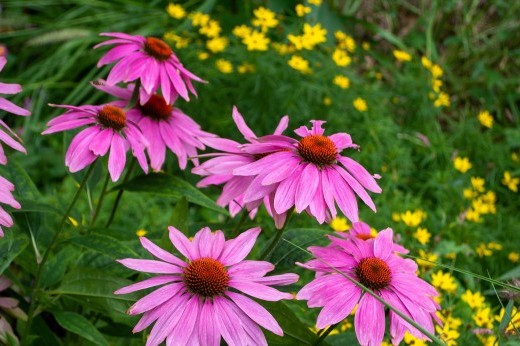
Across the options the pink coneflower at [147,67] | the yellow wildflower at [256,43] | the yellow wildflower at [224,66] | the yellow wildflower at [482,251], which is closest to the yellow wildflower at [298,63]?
the yellow wildflower at [256,43]

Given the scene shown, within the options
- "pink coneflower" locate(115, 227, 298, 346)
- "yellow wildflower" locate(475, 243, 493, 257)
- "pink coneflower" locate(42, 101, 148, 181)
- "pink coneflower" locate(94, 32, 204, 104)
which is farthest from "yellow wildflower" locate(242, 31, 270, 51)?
"pink coneflower" locate(115, 227, 298, 346)

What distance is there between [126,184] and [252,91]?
130 cm

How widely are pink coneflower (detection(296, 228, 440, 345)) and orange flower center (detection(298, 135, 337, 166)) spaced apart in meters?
0.12

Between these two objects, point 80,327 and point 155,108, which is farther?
point 155,108

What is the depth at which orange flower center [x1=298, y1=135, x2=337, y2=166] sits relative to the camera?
2.96 feet

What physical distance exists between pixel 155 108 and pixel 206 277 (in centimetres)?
44

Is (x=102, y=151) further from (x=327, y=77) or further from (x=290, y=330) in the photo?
(x=327, y=77)

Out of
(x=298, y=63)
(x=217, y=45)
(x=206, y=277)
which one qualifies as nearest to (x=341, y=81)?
(x=298, y=63)

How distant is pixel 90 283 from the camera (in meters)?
1.01

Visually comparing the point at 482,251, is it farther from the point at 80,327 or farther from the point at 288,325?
the point at 80,327

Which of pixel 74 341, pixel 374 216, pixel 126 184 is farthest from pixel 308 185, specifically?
pixel 374 216

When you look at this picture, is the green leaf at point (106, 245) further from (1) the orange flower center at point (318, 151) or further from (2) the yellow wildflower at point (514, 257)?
(2) the yellow wildflower at point (514, 257)

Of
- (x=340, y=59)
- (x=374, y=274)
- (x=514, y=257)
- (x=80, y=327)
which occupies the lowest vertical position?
(x=514, y=257)

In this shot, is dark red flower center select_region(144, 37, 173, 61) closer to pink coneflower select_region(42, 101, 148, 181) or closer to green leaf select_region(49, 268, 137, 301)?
pink coneflower select_region(42, 101, 148, 181)
